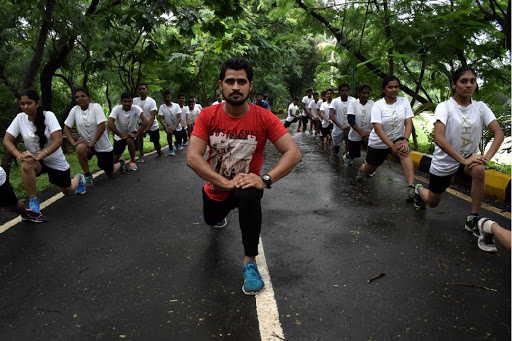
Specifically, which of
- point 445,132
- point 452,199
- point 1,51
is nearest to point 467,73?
point 445,132

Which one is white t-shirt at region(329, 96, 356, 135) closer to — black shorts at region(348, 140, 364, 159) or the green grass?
black shorts at region(348, 140, 364, 159)

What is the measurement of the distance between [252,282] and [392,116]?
403 cm

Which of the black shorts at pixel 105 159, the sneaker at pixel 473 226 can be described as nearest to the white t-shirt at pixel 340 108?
the black shorts at pixel 105 159

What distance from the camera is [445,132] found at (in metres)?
4.47

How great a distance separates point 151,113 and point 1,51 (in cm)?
347

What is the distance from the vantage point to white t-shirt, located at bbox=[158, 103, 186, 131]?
38.9 ft

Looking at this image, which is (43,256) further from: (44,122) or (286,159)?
(286,159)

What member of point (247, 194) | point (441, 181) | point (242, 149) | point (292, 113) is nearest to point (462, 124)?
point (441, 181)

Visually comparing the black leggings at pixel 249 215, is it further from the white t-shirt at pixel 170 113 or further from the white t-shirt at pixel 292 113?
the white t-shirt at pixel 292 113

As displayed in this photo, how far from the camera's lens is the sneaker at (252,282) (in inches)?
119

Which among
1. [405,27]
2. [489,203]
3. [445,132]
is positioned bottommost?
[489,203]

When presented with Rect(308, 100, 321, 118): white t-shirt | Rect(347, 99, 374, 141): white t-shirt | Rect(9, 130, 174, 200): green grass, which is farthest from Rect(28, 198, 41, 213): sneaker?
Rect(308, 100, 321, 118): white t-shirt

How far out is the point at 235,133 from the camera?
3.34 m

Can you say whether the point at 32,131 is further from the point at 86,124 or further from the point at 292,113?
the point at 292,113
